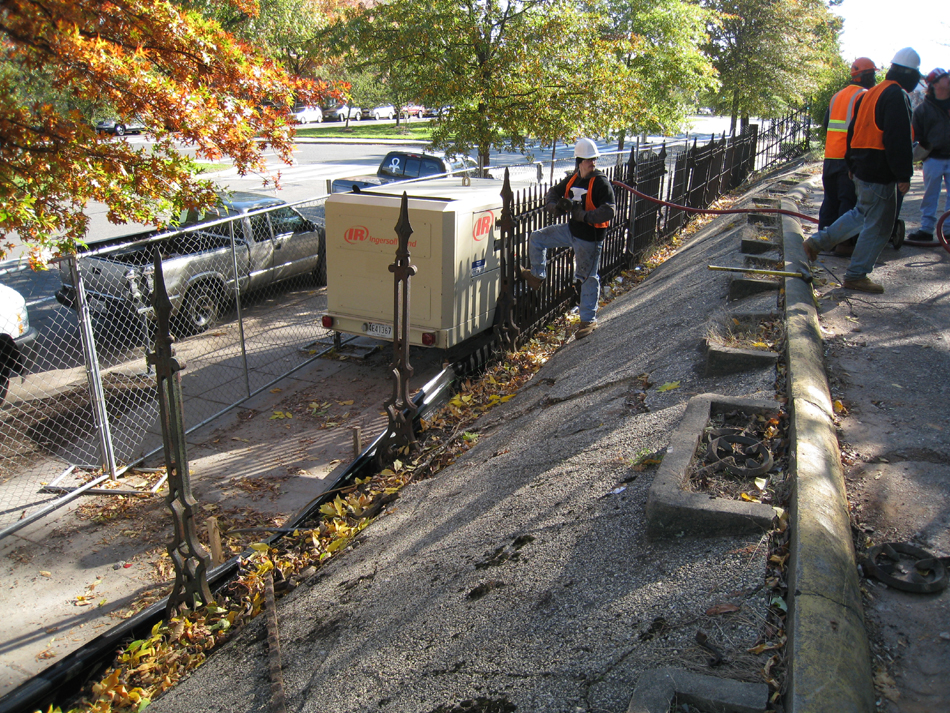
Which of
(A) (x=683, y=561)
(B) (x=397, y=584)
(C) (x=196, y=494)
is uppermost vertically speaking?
(A) (x=683, y=561)

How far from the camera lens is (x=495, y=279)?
8.23 metres

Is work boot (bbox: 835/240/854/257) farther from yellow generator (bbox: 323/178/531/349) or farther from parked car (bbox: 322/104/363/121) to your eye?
parked car (bbox: 322/104/363/121)

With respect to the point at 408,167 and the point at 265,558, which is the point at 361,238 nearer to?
→ the point at 265,558

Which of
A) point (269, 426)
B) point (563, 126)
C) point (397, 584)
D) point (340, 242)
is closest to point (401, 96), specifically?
point (563, 126)

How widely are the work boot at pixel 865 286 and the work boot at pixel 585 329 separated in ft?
8.84

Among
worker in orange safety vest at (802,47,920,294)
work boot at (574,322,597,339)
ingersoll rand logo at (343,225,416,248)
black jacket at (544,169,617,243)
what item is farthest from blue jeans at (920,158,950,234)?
ingersoll rand logo at (343,225,416,248)

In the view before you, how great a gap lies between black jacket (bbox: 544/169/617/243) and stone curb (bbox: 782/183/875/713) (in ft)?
12.0

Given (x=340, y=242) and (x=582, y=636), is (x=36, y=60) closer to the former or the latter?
(x=340, y=242)

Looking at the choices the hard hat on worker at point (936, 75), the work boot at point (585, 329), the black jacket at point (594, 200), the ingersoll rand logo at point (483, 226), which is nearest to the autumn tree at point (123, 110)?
the ingersoll rand logo at point (483, 226)

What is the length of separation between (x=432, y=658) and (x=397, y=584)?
0.80 m

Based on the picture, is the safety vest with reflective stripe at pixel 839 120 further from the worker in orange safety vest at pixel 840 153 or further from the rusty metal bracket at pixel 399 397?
the rusty metal bracket at pixel 399 397

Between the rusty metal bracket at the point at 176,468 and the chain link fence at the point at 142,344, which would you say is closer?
the rusty metal bracket at the point at 176,468

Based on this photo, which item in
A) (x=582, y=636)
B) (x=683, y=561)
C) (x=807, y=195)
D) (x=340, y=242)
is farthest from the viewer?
(x=807, y=195)

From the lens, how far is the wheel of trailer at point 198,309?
941 cm
